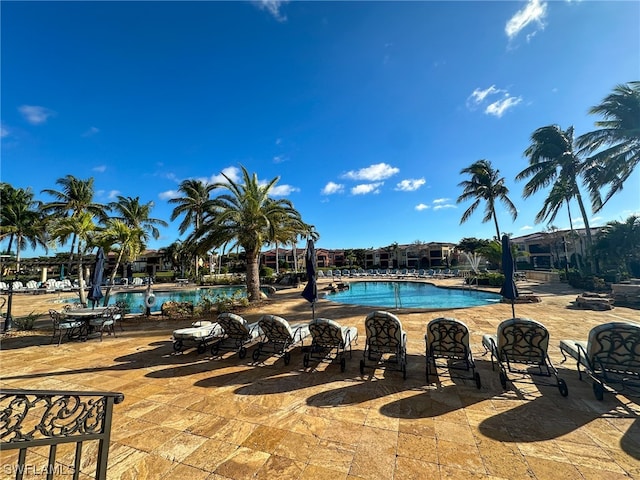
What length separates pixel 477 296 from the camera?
1738 cm

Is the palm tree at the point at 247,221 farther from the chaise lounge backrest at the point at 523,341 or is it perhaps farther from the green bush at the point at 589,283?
the green bush at the point at 589,283

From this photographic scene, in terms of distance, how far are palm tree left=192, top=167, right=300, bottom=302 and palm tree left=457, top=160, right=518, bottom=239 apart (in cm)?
2177

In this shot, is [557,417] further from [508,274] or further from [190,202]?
[190,202]

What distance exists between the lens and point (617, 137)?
15781 mm

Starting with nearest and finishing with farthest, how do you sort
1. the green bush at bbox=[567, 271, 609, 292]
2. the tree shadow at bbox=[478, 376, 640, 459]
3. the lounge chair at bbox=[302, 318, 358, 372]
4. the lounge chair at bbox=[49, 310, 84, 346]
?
the tree shadow at bbox=[478, 376, 640, 459], the lounge chair at bbox=[302, 318, 358, 372], the lounge chair at bbox=[49, 310, 84, 346], the green bush at bbox=[567, 271, 609, 292]

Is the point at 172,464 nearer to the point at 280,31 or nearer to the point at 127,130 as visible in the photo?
the point at 280,31

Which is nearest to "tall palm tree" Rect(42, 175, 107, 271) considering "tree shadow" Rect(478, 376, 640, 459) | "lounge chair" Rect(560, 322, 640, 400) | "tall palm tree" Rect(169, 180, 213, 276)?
"tall palm tree" Rect(169, 180, 213, 276)

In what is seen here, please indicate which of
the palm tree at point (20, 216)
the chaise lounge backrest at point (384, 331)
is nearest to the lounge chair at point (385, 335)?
the chaise lounge backrest at point (384, 331)

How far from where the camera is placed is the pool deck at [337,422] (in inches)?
98.7

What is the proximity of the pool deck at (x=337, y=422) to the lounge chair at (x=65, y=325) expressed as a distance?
137 cm

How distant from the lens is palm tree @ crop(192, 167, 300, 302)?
12961 millimetres

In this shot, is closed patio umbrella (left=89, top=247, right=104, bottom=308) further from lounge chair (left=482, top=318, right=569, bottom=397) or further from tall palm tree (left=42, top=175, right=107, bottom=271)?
tall palm tree (left=42, top=175, right=107, bottom=271)

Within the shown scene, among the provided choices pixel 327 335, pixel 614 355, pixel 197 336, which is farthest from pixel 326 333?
pixel 614 355

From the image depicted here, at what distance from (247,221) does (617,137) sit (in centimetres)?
2237
